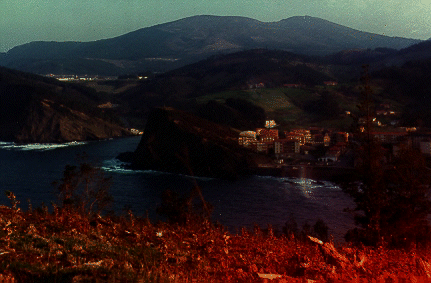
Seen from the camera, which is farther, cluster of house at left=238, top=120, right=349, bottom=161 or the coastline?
cluster of house at left=238, top=120, right=349, bottom=161

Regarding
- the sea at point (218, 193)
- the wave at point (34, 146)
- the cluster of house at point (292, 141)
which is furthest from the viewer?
the wave at point (34, 146)

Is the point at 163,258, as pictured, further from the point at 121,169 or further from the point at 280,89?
the point at 280,89

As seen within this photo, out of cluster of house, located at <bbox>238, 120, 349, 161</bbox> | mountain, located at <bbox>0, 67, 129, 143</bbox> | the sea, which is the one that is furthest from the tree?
mountain, located at <bbox>0, 67, 129, 143</bbox>

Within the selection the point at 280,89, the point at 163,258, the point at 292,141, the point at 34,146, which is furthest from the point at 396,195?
the point at 280,89

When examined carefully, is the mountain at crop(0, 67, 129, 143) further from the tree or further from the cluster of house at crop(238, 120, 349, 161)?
the tree

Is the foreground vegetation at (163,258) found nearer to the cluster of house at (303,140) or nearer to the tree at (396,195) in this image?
the tree at (396,195)

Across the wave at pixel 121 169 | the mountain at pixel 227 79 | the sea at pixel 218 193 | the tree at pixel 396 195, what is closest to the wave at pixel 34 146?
the sea at pixel 218 193
